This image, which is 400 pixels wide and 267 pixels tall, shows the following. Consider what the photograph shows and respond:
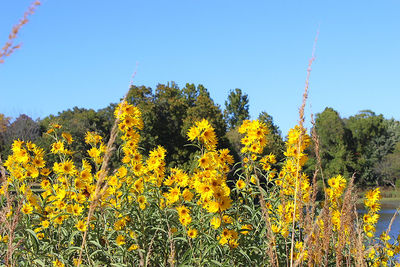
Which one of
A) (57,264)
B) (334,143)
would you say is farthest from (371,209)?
(334,143)

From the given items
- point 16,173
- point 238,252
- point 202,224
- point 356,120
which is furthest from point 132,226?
point 356,120

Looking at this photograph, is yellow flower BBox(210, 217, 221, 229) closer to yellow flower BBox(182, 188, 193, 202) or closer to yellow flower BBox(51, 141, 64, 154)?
yellow flower BBox(182, 188, 193, 202)

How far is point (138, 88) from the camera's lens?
2727 centimetres

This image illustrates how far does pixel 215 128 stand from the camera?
843 inches

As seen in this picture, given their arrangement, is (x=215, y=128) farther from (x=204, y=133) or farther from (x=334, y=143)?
(x=334, y=143)

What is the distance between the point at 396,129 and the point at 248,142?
5142 centimetres

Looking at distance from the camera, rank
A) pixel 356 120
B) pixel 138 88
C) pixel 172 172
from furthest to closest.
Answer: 1. pixel 356 120
2. pixel 138 88
3. pixel 172 172

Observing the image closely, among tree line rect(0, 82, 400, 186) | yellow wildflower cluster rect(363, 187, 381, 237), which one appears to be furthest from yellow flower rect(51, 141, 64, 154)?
tree line rect(0, 82, 400, 186)

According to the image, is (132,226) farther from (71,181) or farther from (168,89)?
(168,89)

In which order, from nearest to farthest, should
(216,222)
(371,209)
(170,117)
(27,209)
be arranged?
(216,222), (27,209), (371,209), (170,117)

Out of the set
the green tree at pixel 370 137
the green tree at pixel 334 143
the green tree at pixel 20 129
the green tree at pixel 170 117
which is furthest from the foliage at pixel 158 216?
the green tree at pixel 370 137

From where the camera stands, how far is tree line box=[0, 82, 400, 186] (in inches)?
1018

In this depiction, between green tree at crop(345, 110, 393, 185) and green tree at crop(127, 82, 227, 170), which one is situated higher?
green tree at crop(345, 110, 393, 185)

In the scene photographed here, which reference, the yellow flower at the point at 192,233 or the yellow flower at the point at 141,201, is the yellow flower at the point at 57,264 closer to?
the yellow flower at the point at 141,201
